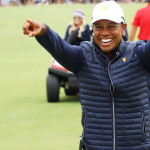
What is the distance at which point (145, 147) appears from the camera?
14.9 ft

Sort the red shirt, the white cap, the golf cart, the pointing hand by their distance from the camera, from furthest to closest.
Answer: the red shirt, the golf cart, the white cap, the pointing hand

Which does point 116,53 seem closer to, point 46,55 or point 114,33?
point 114,33

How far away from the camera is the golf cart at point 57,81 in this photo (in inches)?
453

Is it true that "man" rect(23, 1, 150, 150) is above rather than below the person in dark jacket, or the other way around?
above

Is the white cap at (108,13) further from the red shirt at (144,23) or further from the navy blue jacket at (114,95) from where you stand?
the red shirt at (144,23)

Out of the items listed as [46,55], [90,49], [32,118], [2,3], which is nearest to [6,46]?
[46,55]

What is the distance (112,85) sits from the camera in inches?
178

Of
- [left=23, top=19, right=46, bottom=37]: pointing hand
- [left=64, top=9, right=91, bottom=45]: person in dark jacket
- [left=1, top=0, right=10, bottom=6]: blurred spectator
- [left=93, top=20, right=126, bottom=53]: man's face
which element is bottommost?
[left=1, top=0, right=10, bottom=6]: blurred spectator

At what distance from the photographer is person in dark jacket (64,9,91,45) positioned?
12.0m

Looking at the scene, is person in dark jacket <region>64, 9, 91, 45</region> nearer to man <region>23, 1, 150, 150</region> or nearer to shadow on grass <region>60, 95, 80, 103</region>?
shadow on grass <region>60, 95, 80, 103</region>

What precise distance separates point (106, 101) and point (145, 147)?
43cm

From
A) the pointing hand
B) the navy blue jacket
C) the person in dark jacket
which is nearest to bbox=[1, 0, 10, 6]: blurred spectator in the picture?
the person in dark jacket

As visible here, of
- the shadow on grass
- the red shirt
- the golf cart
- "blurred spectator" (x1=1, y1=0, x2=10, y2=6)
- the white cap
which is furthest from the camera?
"blurred spectator" (x1=1, y1=0, x2=10, y2=6)

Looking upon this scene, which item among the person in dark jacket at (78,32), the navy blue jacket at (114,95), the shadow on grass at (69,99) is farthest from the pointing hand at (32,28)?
the shadow on grass at (69,99)
